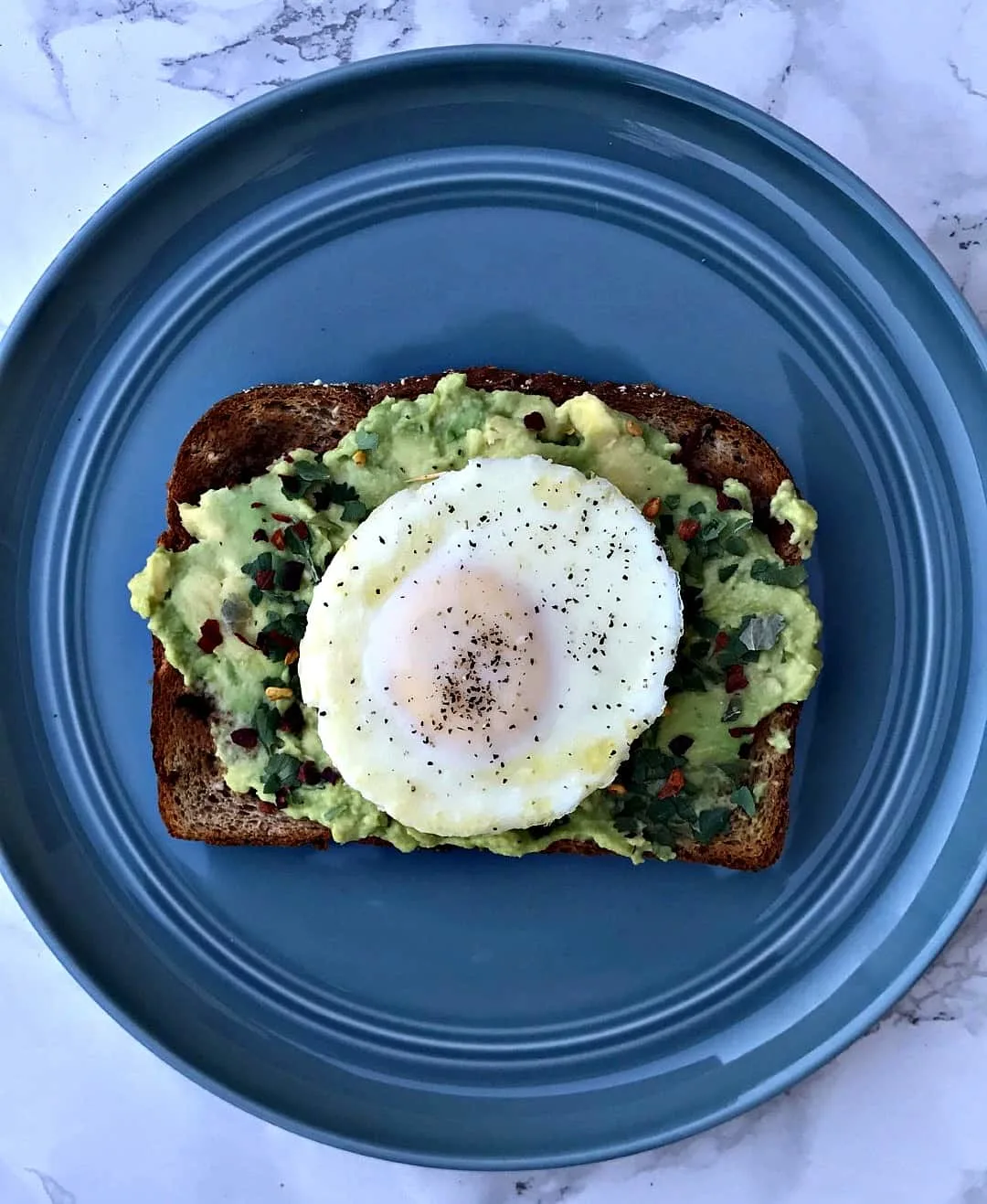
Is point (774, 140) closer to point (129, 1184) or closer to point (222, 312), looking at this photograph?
point (222, 312)

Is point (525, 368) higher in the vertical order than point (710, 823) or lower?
higher

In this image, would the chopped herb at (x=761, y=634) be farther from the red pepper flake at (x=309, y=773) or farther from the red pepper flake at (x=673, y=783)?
the red pepper flake at (x=309, y=773)

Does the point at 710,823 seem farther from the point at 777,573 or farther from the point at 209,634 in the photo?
the point at 209,634

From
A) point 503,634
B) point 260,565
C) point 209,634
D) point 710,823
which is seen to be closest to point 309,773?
point 209,634

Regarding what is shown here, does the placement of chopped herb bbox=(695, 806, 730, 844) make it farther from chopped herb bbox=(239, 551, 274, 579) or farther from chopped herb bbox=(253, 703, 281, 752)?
chopped herb bbox=(239, 551, 274, 579)

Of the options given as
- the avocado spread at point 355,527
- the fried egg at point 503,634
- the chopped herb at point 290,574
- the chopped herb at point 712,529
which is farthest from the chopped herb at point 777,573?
the chopped herb at point 290,574

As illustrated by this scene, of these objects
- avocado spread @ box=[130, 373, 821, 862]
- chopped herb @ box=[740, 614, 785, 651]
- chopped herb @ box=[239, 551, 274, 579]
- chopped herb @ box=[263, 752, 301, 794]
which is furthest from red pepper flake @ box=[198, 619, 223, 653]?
chopped herb @ box=[740, 614, 785, 651]
